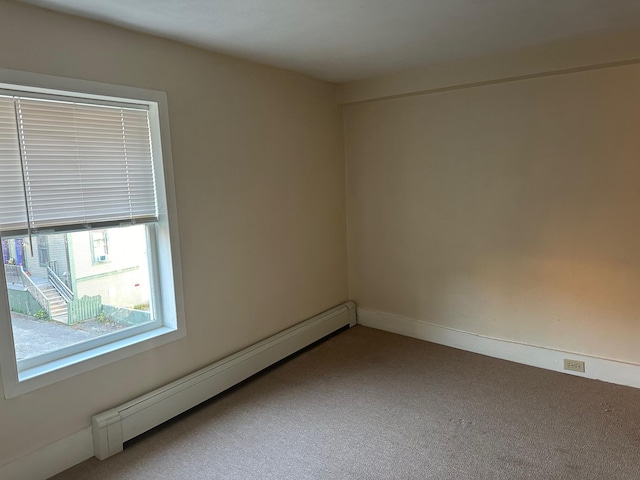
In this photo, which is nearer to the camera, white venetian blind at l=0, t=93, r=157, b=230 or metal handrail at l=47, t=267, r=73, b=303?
white venetian blind at l=0, t=93, r=157, b=230

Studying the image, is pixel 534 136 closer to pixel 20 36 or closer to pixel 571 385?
pixel 571 385

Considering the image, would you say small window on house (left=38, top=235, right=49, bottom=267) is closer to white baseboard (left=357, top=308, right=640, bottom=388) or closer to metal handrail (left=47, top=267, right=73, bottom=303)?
metal handrail (left=47, top=267, right=73, bottom=303)

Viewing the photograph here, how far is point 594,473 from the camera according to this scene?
2.16 meters

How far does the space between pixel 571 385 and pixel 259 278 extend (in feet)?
7.69

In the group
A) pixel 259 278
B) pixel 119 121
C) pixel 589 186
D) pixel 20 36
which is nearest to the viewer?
pixel 20 36

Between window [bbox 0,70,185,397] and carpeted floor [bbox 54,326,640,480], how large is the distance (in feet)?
2.06

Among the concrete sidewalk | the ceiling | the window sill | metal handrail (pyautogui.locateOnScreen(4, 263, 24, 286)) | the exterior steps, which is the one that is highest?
the ceiling

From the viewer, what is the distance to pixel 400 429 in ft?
8.48

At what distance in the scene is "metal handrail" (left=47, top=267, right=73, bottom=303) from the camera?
233 centimetres

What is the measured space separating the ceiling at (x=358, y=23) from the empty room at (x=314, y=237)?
0.07 feet

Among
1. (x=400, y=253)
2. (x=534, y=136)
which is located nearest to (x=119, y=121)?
(x=400, y=253)

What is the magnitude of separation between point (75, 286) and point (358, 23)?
217 cm

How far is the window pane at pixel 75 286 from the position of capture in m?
2.23

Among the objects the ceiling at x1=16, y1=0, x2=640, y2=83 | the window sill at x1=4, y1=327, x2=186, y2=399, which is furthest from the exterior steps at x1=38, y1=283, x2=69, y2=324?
the ceiling at x1=16, y1=0, x2=640, y2=83
